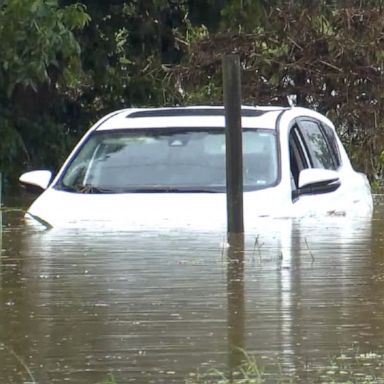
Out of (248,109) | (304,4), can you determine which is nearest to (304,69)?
(304,4)

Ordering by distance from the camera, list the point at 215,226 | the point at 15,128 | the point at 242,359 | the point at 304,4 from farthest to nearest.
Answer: the point at 304,4
the point at 15,128
the point at 215,226
the point at 242,359

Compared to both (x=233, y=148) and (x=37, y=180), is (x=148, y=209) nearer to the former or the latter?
(x=233, y=148)

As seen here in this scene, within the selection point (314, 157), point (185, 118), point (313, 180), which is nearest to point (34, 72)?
point (185, 118)

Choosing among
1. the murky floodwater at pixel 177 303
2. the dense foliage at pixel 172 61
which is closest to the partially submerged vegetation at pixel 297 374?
the murky floodwater at pixel 177 303

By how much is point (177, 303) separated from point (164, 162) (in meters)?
3.79

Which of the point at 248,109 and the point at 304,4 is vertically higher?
the point at 304,4

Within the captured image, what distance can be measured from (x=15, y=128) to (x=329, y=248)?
778cm

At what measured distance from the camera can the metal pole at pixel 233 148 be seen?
741cm

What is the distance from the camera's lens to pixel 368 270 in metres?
6.15

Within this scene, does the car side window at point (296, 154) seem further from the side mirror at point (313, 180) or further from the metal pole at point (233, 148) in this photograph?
the metal pole at point (233, 148)

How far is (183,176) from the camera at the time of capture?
888cm

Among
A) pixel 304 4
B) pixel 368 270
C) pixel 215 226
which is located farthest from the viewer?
pixel 304 4

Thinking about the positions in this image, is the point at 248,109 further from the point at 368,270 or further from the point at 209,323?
the point at 209,323

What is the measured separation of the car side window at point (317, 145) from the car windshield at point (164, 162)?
2.11ft
